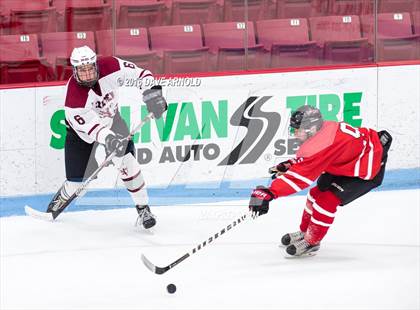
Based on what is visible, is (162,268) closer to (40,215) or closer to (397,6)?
(40,215)

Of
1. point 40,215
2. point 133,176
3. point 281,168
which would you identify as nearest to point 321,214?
point 281,168

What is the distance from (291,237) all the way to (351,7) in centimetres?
205

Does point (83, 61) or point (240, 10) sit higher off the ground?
point (240, 10)

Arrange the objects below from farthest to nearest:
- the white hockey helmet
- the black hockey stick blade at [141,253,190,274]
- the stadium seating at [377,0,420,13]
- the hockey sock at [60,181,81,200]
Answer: the stadium seating at [377,0,420,13], the hockey sock at [60,181,81,200], the white hockey helmet, the black hockey stick blade at [141,253,190,274]

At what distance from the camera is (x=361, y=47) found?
7234 millimetres

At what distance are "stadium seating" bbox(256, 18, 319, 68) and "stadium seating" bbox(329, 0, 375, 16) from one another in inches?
8.2

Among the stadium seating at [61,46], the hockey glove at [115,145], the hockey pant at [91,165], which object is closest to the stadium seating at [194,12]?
the stadium seating at [61,46]

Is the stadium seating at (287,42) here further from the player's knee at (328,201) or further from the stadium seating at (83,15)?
the player's knee at (328,201)

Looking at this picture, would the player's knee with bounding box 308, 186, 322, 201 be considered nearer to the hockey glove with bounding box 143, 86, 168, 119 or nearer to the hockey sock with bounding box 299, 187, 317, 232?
the hockey sock with bounding box 299, 187, 317, 232

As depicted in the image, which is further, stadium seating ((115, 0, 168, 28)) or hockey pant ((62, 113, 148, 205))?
stadium seating ((115, 0, 168, 28))

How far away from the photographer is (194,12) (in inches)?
282

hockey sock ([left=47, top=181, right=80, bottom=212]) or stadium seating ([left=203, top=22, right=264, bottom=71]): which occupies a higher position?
stadium seating ([left=203, top=22, right=264, bottom=71])

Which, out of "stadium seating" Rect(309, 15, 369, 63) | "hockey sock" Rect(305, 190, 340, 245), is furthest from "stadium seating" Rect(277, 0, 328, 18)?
"hockey sock" Rect(305, 190, 340, 245)

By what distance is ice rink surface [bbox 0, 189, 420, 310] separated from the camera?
16.8 feet
